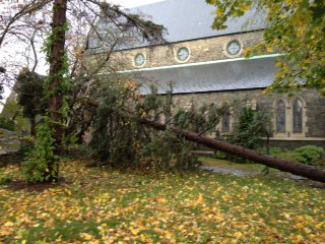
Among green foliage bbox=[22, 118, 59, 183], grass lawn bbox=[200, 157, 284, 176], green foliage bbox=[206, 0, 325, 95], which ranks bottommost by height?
grass lawn bbox=[200, 157, 284, 176]

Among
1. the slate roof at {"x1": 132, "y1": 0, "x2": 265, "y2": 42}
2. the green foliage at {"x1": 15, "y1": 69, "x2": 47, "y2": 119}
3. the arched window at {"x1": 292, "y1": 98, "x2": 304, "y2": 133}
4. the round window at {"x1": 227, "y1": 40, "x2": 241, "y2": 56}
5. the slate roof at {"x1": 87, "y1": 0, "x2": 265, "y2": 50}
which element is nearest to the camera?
the green foliage at {"x1": 15, "y1": 69, "x2": 47, "y2": 119}

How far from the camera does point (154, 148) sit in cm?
1134

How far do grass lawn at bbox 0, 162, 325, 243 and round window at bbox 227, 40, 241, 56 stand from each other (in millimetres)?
15930

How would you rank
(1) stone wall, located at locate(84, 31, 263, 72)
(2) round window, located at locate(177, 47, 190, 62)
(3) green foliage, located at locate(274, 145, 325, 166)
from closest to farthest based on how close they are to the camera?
(3) green foliage, located at locate(274, 145, 325, 166) → (1) stone wall, located at locate(84, 31, 263, 72) → (2) round window, located at locate(177, 47, 190, 62)

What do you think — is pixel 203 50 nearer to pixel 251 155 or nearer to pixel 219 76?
pixel 219 76

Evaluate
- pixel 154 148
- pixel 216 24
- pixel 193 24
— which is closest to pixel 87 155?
pixel 154 148

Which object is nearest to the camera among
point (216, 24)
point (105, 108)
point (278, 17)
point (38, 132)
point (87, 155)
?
point (216, 24)

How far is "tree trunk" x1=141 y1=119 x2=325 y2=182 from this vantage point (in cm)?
916

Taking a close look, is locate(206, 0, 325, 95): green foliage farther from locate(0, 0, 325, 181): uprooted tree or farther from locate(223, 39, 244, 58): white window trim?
locate(223, 39, 244, 58): white window trim

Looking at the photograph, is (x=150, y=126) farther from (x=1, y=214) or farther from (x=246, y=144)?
(x=1, y=214)

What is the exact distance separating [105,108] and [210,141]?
A: 3.60 metres

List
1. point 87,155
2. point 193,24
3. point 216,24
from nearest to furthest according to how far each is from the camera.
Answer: point 216,24 < point 87,155 < point 193,24

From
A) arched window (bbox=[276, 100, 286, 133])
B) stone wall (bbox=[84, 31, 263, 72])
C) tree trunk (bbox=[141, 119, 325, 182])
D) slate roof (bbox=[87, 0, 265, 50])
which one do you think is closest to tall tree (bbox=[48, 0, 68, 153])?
tree trunk (bbox=[141, 119, 325, 182])

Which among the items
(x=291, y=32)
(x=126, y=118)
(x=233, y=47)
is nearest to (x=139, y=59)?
(x=233, y=47)
